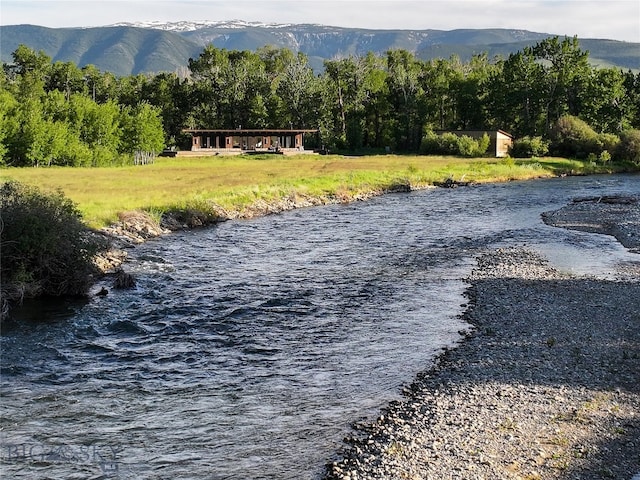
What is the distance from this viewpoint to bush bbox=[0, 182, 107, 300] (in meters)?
24.5

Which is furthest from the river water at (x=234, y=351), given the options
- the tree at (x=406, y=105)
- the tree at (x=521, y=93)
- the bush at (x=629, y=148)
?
the tree at (x=406, y=105)

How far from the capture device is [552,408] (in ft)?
47.9

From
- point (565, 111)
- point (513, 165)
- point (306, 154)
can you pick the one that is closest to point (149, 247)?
point (513, 165)

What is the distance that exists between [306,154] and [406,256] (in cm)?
7698

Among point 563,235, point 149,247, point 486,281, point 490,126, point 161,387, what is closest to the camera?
point 161,387

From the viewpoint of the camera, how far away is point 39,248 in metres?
24.8

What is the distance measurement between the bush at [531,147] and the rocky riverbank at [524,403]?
268ft

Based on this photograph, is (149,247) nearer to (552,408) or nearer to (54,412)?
(54,412)

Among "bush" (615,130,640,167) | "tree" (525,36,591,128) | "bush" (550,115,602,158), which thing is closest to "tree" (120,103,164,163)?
"bush" (550,115,602,158)

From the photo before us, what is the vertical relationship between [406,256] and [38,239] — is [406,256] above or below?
below

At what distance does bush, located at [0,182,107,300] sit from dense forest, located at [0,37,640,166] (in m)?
78.1

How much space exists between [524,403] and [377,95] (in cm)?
11281

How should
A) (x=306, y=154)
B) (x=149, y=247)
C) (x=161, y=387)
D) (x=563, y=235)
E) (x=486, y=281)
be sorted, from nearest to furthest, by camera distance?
(x=161, y=387) < (x=486, y=281) < (x=149, y=247) < (x=563, y=235) < (x=306, y=154)

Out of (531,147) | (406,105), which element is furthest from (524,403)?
(406,105)
